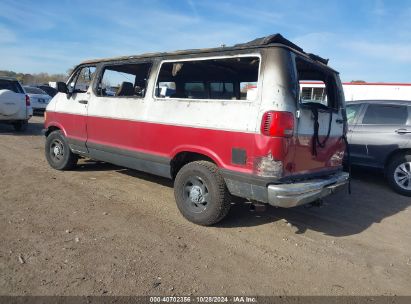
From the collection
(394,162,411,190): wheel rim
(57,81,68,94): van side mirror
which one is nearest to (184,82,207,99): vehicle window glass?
(57,81,68,94): van side mirror

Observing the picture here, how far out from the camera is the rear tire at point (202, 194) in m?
4.25

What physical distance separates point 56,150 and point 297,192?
15.7ft

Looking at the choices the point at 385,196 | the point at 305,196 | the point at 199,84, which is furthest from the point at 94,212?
the point at 385,196

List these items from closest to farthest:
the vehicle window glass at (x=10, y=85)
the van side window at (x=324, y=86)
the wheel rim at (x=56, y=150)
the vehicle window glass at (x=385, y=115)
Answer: the van side window at (x=324, y=86), the wheel rim at (x=56, y=150), the vehicle window glass at (x=385, y=115), the vehicle window glass at (x=10, y=85)

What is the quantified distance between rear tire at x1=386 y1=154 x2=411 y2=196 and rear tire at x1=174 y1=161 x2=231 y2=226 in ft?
13.5

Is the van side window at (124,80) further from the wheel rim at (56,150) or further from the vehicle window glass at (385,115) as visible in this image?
the vehicle window glass at (385,115)

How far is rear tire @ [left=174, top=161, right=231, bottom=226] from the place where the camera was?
4.25 meters

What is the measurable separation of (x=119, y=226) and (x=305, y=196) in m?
2.14

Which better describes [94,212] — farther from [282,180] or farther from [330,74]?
[330,74]

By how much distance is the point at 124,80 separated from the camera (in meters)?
5.59

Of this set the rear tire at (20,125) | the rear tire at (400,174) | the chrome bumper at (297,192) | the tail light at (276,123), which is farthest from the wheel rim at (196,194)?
the rear tire at (20,125)

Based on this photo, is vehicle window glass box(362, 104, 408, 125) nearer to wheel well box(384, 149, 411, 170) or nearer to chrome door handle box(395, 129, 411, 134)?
chrome door handle box(395, 129, 411, 134)

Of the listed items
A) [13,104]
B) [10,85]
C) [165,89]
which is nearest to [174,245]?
[165,89]

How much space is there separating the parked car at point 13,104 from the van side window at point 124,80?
6861mm
